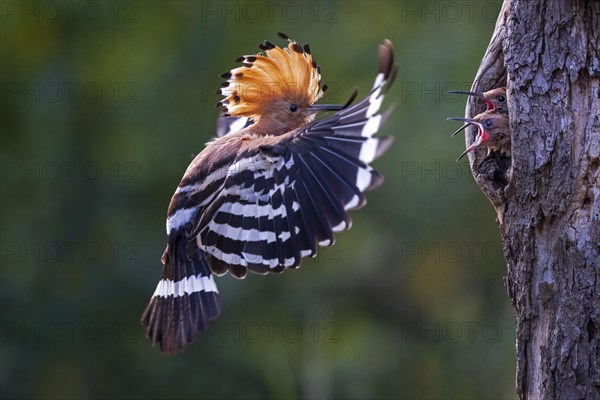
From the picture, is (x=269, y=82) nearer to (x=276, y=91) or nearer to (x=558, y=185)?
(x=276, y=91)

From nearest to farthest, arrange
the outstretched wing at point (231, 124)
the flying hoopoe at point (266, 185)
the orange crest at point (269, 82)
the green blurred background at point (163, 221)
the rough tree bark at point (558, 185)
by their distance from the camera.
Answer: the rough tree bark at point (558, 185) < the flying hoopoe at point (266, 185) < the orange crest at point (269, 82) < the outstretched wing at point (231, 124) < the green blurred background at point (163, 221)

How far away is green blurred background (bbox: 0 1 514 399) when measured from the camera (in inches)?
300

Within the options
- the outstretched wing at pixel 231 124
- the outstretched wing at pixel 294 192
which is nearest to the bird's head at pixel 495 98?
the outstretched wing at pixel 294 192

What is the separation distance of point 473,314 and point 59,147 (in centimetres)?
367

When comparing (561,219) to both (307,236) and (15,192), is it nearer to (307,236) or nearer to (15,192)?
(307,236)

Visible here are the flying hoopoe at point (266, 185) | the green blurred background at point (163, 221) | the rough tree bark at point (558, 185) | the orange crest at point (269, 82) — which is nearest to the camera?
the rough tree bark at point (558, 185)

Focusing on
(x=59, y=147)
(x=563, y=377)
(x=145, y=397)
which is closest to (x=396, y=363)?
(x=145, y=397)

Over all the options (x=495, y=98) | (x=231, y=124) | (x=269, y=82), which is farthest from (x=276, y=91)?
(x=495, y=98)

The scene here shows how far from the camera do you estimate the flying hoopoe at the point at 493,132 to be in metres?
3.33

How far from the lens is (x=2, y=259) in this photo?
7.77m

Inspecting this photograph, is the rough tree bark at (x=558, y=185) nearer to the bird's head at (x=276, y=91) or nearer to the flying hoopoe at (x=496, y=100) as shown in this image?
the flying hoopoe at (x=496, y=100)

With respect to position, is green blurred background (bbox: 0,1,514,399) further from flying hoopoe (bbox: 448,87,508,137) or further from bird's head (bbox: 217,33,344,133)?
flying hoopoe (bbox: 448,87,508,137)

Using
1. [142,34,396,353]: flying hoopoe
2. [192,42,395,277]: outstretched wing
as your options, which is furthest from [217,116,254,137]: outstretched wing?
[192,42,395,277]: outstretched wing

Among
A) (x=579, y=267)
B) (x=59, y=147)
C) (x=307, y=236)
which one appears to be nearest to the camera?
(x=579, y=267)
